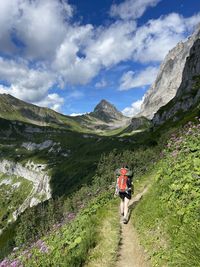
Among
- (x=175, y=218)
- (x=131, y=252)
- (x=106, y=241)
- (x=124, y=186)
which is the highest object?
(x=124, y=186)

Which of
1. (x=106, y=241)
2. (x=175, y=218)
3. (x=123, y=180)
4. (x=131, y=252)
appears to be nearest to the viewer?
(x=175, y=218)

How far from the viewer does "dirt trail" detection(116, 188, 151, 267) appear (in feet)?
38.9

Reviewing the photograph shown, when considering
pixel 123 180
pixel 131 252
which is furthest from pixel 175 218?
pixel 123 180

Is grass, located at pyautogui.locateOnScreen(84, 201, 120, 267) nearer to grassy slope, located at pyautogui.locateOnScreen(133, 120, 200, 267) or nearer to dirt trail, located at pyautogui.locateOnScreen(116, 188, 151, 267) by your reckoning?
dirt trail, located at pyautogui.locateOnScreen(116, 188, 151, 267)

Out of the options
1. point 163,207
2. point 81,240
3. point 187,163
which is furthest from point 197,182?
point 81,240

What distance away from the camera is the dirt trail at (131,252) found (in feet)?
38.9

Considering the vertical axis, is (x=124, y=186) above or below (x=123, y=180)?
below

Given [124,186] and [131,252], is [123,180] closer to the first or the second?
[124,186]

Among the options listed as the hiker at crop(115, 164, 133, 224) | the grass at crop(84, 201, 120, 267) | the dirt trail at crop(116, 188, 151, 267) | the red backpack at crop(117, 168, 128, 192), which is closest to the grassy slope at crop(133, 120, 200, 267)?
the dirt trail at crop(116, 188, 151, 267)

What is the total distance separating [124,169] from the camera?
1852cm

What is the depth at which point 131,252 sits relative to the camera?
522 inches

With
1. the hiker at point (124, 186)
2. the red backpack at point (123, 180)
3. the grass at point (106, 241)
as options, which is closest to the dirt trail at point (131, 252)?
the grass at point (106, 241)

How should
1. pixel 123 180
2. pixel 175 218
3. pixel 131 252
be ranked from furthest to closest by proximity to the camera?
pixel 123 180 < pixel 131 252 < pixel 175 218

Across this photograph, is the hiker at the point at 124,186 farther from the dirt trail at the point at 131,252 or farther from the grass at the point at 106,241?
the dirt trail at the point at 131,252
